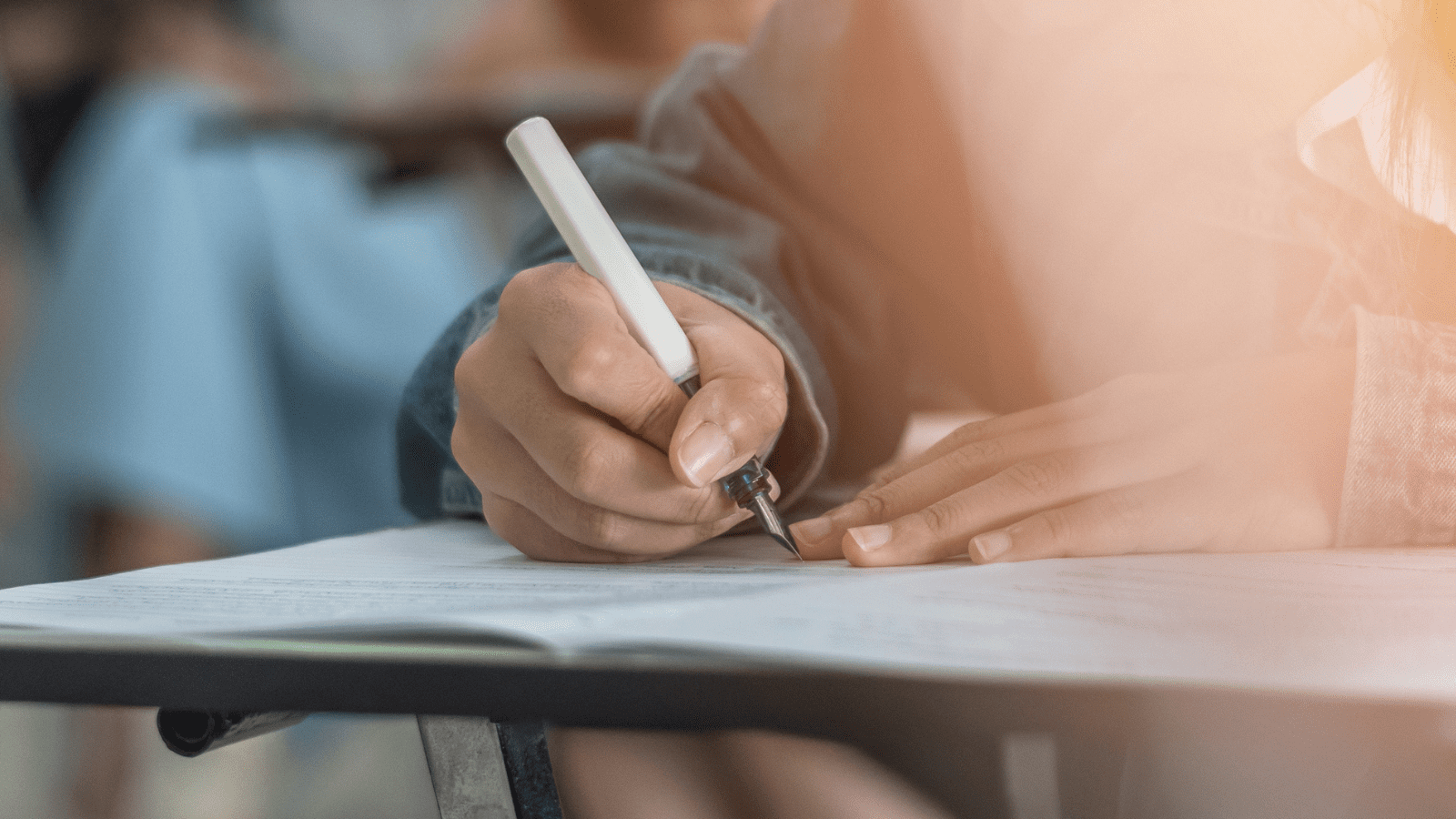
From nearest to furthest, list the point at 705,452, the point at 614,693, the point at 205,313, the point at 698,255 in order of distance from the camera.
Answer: the point at 614,693 < the point at 705,452 < the point at 698,255 < the point at 205,313

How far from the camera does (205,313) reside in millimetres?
823

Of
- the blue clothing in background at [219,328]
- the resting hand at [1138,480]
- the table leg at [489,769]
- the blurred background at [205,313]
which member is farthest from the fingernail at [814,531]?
the blurred background at [205,313]

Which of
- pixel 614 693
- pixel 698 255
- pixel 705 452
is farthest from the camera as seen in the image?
pixel 698 255

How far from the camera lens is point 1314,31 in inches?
16.1

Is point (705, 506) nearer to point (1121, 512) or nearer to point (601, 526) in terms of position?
point (601, 526)

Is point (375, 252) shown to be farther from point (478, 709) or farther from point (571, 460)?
point (478, 709)

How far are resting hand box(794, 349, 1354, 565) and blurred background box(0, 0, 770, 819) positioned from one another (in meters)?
0.71

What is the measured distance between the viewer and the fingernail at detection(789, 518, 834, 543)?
319mm

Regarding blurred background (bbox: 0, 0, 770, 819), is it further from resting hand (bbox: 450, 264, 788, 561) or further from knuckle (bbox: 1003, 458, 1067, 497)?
knuckle (bbox: 1003, 458, 1067, 497)

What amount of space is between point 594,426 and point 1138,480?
0.19m

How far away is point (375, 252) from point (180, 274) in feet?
0.68

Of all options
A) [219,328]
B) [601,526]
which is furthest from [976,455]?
[219,328]

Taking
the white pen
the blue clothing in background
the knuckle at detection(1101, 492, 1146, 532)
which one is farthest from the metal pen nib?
the blue clothing in background

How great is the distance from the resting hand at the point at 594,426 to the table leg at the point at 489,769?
0.07 meters
